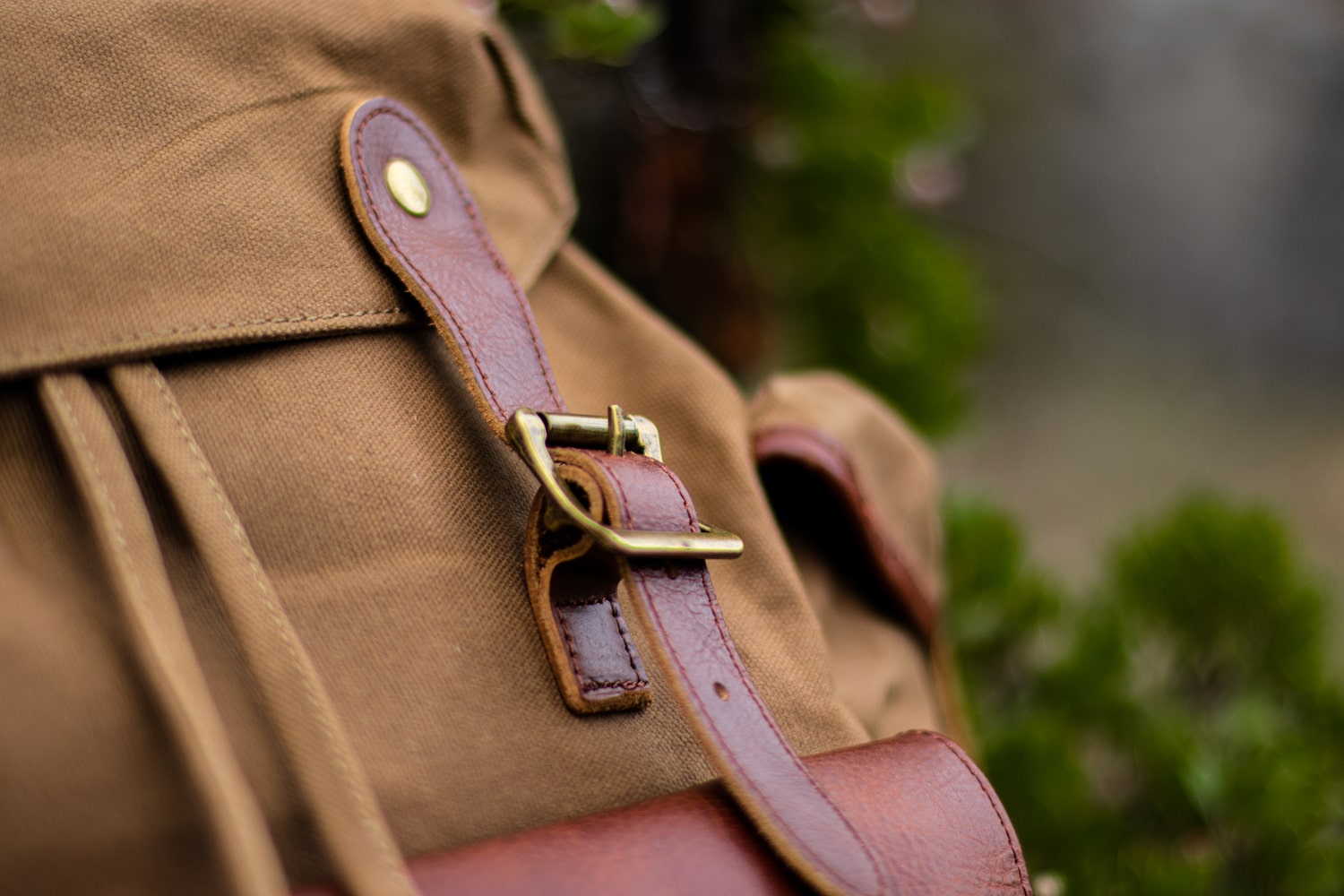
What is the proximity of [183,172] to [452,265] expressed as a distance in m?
0.12

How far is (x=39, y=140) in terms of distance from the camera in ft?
→ 1.41

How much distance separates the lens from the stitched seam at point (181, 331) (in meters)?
0.39

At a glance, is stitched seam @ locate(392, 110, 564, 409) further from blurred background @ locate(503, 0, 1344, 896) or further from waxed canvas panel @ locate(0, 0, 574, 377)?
blurred background @ locate(503, 0, 1344, 896)

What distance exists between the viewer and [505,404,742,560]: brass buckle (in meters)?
0.41

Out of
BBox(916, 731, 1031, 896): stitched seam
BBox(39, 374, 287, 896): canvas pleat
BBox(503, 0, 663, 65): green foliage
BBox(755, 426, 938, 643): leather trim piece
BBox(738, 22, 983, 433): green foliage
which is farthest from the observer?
BBox(738, 22, 983, 433): green foliage

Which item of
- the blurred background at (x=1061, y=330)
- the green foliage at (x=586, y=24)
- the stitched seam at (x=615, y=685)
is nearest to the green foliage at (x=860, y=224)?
the blurred background at (x=1061, y=330)

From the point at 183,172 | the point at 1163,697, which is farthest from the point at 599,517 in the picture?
the point at 1163,697

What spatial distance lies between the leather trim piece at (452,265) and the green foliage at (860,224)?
66 centimetres

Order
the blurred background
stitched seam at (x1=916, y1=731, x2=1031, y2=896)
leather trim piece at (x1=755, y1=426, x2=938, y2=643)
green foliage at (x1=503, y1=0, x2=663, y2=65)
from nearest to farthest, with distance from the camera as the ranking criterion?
stitched seam at (x1=916, y1=731, x2=1031, y2=896)
leather trim piece at (x1=755, y1=426, x2=938, y2=643)
green foliage at (x1=503, y1=0, x2=663, y2=65)
the blurred background

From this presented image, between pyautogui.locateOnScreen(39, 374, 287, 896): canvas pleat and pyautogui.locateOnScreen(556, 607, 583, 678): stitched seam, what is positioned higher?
pyautogui.locateOnScreen(39, 374, 287, 896): canvas pleat

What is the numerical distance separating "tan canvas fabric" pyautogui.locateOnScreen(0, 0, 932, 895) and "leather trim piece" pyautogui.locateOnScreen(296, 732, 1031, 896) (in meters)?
0.03

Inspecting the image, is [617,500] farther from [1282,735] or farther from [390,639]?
[1282,735]

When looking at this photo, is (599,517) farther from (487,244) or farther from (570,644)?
(487,244)

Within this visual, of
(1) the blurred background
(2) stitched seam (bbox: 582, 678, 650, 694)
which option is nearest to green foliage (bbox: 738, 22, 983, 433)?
(1) the blurred background
